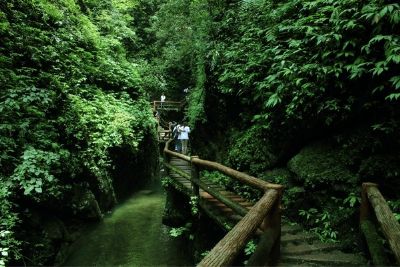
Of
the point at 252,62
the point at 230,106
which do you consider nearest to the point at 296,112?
the point at 252,62

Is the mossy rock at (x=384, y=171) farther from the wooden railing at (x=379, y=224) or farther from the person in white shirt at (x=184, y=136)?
the person in white shirt at (x=184, y=136)

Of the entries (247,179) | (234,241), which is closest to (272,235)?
(247,179)

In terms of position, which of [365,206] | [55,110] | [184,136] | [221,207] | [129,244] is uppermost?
[55,110]

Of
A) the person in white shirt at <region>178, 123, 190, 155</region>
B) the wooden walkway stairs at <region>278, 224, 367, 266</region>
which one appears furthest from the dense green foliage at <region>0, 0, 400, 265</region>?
the person in white shirt at <region>178, 123, 190, 155</region>

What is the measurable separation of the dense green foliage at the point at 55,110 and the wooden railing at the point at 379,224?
515 cm

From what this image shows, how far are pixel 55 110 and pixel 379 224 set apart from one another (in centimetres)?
867

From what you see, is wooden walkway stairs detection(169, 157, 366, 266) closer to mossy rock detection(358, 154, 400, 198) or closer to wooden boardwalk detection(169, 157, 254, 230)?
wooden boardwalk detection(169, 157, 254, 230)

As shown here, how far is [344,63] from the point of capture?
547 centimetres

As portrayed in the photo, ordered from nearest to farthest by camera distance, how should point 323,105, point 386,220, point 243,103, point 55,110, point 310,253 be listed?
point 386,220
point 310,253
point 323,105
point 243,103
point 55,110

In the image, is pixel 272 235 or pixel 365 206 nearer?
pixel 272 235

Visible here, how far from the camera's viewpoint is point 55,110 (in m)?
9.16

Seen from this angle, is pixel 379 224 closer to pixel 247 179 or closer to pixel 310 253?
pixel 310 253

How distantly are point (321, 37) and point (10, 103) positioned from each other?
669 cm

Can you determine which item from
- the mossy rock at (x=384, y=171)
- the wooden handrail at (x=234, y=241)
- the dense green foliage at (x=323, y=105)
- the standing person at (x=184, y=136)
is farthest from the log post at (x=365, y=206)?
the standing person at (x=184, y=136)
